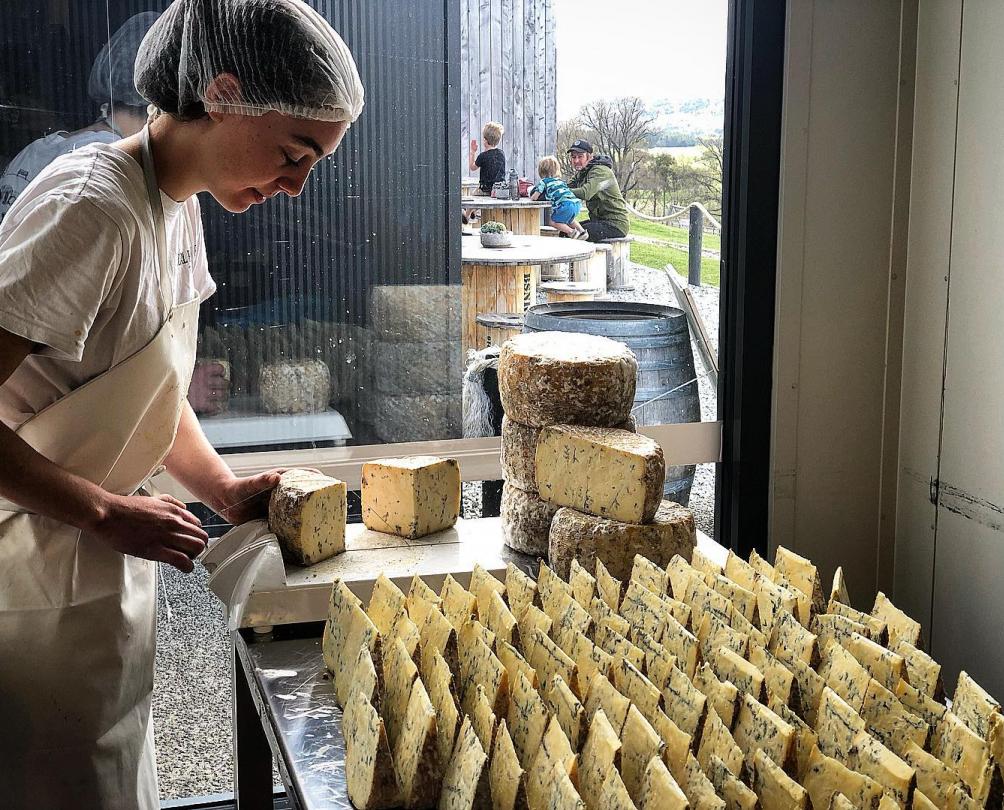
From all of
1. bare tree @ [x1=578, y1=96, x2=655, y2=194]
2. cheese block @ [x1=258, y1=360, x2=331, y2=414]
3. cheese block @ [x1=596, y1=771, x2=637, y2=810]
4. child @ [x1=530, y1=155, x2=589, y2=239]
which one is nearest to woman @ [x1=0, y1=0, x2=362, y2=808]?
cheese block @ [x1=596, y1=771, x2=637, y2=810]

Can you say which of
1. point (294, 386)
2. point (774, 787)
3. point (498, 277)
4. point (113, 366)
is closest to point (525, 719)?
point (774, 787)

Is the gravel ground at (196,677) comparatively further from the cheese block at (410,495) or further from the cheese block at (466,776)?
the cheese block at (466,776)

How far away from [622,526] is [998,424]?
54.4 inches

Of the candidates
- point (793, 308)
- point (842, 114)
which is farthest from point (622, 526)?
point (842, 114)

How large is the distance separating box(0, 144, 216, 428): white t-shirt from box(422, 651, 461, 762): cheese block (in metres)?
0.69

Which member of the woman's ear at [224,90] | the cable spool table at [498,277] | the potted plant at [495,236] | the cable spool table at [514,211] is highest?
the woman's ear at [224,90]

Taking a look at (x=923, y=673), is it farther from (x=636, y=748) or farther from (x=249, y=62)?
(x=249, y=62)

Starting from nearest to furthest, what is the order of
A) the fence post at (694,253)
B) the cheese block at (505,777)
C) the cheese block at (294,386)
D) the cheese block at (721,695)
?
the cheese block at (505,777)
the cheese block at (721,695)
the cheese block at (294,386)
the fence post at (694,253)

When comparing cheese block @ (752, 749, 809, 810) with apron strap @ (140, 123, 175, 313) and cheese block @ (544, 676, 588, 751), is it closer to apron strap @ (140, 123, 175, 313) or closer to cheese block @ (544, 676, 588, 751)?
cheese block @ (544, 676, 588, 751)

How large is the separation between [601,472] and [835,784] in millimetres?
892

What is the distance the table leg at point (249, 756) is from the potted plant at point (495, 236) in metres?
1.49

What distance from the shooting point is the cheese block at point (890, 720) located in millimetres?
1255

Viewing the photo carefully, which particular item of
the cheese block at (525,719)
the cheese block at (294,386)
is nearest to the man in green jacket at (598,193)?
the cheese block at (294,386)

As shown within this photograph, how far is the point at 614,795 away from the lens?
1096 mm
